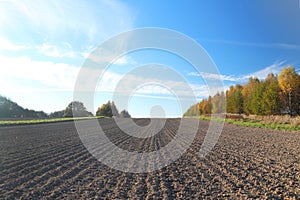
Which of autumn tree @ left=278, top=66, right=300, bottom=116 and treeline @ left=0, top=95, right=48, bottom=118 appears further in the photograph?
treeline @ left=0, top=95, right=48, bottom=118

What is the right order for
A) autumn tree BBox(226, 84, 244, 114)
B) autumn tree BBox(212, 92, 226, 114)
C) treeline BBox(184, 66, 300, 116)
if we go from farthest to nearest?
autumn tree BBox(212, 92, 226, 114), autumn tree BBox(226, 84, 244, 114), treeline BBox(184, 66, 300, 116)

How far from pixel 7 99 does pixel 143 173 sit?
67.1 m

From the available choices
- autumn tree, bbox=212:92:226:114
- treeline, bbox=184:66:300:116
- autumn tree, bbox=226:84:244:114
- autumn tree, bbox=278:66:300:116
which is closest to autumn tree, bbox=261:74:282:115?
treeline, bbox=184:66:300:116

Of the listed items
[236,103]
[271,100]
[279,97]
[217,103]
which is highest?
[217,103]

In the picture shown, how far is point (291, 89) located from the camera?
163ft

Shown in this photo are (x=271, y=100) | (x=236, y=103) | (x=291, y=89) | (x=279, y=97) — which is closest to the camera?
(x=271, y=100)

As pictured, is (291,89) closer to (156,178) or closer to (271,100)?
(271,100)

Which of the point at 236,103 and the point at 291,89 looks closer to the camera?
the point at 291,89

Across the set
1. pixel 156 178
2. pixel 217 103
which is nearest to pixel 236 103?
pixel 217 103

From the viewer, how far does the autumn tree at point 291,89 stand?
48.1 meters

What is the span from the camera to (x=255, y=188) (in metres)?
7.55

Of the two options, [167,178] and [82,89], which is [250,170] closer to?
[167,178]

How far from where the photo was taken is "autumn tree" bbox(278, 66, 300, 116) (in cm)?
4812

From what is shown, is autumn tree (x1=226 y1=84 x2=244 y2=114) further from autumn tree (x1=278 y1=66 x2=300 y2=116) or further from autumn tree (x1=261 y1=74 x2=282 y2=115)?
autumn tree (x1=261 y1=74 x2=282 y2=115)
